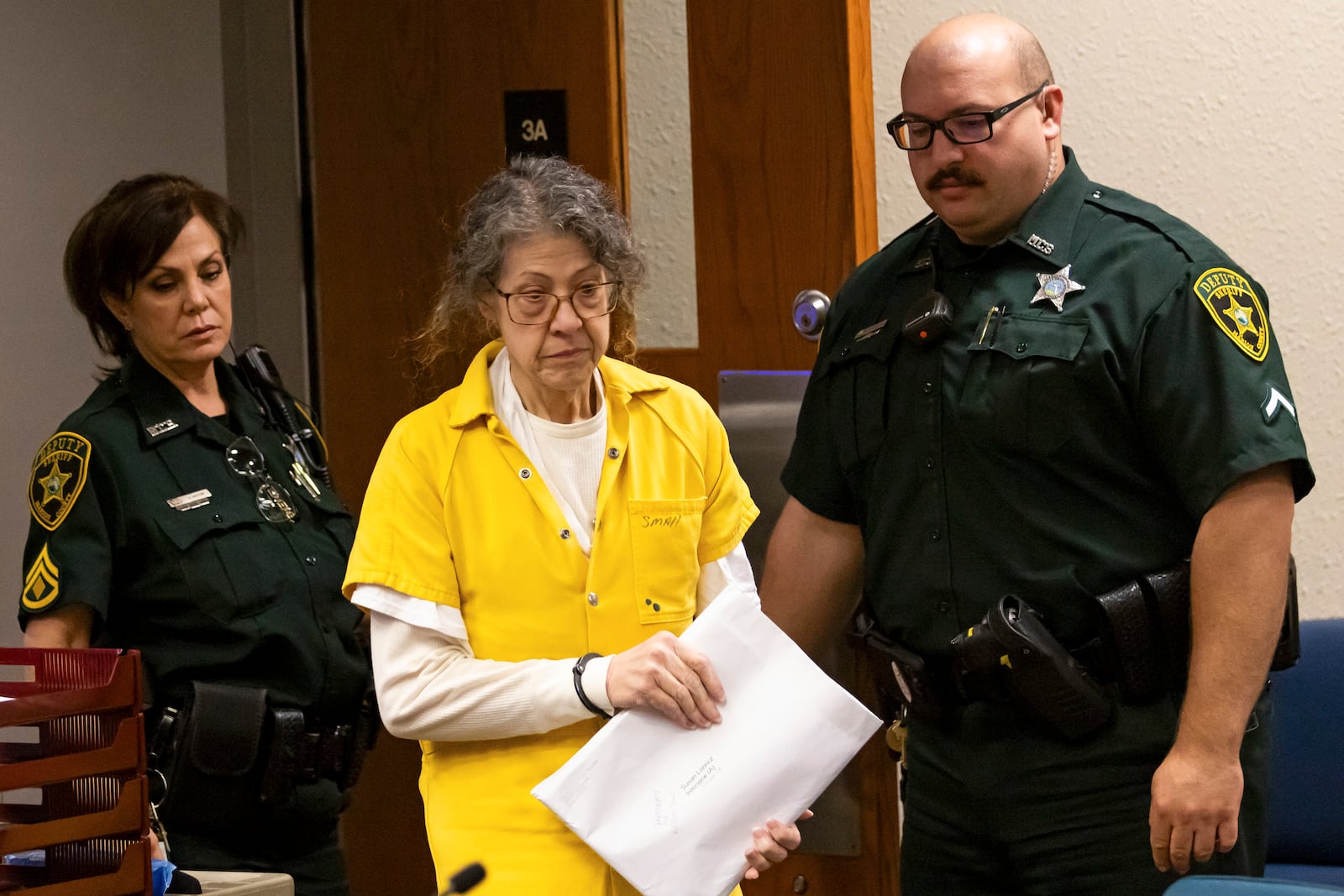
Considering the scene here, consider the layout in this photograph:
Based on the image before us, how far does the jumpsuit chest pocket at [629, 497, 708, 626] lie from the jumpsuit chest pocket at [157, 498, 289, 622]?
0.76 m

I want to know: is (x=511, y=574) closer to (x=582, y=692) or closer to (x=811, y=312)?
(x=582, y=692)

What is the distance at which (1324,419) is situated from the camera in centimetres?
281

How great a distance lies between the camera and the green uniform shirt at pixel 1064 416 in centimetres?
180

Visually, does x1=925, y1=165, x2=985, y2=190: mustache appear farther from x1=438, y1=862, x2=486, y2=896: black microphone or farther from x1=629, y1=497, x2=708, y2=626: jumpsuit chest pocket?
x1=438, y1=862, x2=486, y2=896: black microphone

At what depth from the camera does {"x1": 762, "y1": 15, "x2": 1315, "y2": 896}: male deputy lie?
1765 mm

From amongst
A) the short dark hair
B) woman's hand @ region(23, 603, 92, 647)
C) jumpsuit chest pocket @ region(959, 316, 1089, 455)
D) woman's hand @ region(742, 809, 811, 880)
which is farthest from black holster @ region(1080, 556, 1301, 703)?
the short dark hair

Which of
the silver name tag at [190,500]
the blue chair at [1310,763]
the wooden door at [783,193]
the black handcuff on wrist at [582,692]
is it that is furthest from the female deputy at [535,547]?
the blue chair at [1310,763]

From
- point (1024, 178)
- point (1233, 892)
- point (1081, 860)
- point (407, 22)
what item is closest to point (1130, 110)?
point (1024, 178)

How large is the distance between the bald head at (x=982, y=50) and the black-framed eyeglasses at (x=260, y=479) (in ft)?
3.75

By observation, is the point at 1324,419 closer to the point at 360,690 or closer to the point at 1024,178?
the point at 1024,178

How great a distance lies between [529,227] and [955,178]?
0.59m

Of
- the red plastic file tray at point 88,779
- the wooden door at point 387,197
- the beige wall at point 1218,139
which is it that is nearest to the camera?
the red plastic file tray at point 88,779

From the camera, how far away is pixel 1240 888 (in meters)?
1.18

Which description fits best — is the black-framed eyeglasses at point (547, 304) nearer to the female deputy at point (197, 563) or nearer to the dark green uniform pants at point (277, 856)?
the female deputy at point (197, 563)
